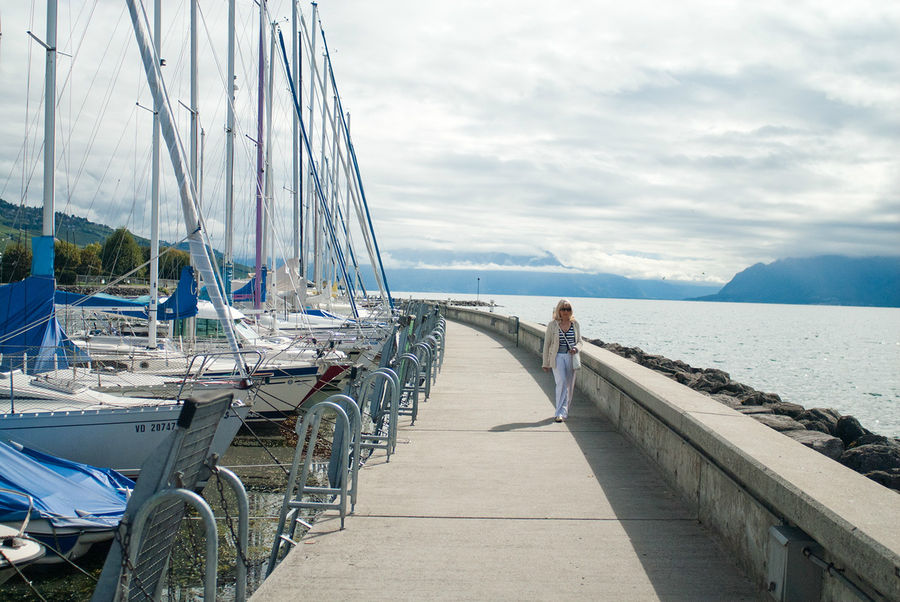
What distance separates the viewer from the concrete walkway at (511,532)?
4812 mm

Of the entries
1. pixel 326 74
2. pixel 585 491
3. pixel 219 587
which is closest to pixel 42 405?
pixel 219 587

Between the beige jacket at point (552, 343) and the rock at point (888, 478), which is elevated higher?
the beige jacket at point (552, 343)

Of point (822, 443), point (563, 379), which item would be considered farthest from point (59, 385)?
point (822, 443)

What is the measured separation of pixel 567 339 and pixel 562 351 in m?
0.18

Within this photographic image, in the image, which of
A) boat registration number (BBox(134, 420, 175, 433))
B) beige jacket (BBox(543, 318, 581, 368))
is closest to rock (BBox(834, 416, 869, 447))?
beige jacket (BBox(543, 318, 581, 368))

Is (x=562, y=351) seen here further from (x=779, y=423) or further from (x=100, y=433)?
(x=100, y=433)

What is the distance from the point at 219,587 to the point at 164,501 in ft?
13.7

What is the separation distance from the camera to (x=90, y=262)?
105312 millimetres

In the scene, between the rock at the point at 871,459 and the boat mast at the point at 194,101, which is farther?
the boat mast at the point at 194,101

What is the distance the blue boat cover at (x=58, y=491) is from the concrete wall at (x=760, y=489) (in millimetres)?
5770

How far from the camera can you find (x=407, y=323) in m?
13.1

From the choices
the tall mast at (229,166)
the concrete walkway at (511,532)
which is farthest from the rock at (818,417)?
the tall mast at (229,166)

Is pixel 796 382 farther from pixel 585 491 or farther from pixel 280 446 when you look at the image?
pixel 585 491

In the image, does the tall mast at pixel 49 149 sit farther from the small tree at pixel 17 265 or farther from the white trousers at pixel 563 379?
the small tree at pixel 17 265
